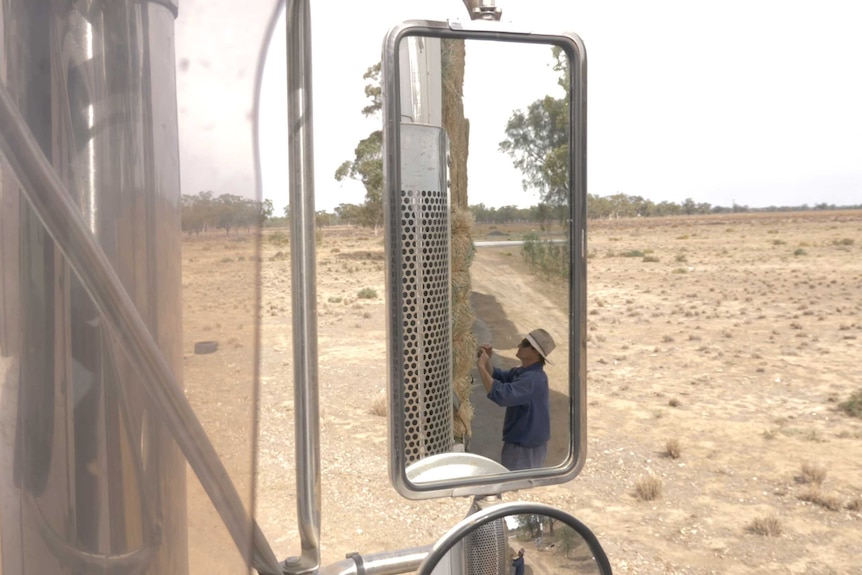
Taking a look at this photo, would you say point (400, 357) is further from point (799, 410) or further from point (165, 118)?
point (799, 410)

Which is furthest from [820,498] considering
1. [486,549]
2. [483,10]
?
[483,10]

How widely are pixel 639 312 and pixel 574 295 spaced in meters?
24.0

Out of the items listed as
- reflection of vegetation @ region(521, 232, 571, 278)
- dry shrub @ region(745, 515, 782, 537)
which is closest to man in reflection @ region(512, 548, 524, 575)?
reflection of vegetation @ region(521, 232, 571, 278)

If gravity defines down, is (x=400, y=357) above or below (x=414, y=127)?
below

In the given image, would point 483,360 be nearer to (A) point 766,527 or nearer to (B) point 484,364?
(B) point 484,364

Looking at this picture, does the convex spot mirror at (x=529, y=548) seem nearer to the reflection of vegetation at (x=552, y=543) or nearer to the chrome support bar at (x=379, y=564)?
the reflection of vegetation at (x=552, y=543)

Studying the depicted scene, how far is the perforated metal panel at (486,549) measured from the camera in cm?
116

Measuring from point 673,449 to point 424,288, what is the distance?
33.5 ft

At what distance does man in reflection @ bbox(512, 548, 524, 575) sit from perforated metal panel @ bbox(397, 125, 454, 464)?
0.20 meters

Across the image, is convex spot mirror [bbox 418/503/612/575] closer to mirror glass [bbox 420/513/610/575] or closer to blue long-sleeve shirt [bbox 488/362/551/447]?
mirror glass [bbox 420/513/610/575]

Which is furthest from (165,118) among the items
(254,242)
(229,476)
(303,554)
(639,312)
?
(639,312)

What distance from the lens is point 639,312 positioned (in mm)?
24500

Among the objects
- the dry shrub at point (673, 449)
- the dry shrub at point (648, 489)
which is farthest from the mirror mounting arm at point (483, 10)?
the dry shrub at point (673, 449)

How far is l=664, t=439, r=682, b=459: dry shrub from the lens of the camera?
1062cm
